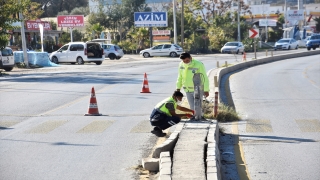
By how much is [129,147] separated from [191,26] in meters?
65.8

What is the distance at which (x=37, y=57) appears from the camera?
42.2m

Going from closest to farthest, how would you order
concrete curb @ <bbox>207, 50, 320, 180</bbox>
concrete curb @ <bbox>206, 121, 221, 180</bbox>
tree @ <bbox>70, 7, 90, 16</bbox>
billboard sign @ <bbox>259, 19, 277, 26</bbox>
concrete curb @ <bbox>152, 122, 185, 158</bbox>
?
concrete curb @ <bbox>206, 121, 221, 180</bbox>
concrete curb @ <bbox>207, 50, 320, 180</bbox>
concrete curb @ <bbox>152, 122, 185, 158</bbox>
billboard sign @ <bbox>259, 19, 277, 26</bbox>
tree @ <bbox>70, 7, 90, 16</bbox>

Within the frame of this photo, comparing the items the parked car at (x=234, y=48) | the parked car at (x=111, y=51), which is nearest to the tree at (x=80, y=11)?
the parked car at (x=234, y=48)

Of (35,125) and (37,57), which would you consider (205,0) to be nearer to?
(37,57)

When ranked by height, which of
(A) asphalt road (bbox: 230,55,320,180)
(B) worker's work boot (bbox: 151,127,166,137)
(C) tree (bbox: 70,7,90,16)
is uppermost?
(C) tree (bbox: 70,7,90,16)

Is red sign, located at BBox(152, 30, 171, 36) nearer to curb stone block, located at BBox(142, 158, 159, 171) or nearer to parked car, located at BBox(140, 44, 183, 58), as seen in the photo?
parked car, located at BBox(140, 44, 183, 58)

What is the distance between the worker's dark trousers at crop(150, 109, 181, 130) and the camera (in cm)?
1159

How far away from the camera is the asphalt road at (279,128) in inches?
369

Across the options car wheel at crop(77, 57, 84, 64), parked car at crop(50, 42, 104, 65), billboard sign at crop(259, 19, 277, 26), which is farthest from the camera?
billboard sign at crop(259, 19, 277, 26)

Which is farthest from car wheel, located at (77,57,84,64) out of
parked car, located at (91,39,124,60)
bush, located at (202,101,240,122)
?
bush, located at (202,101,240,122)

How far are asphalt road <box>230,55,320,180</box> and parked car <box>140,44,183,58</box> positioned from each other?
106 ft

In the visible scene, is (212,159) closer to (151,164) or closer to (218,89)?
(151,164)

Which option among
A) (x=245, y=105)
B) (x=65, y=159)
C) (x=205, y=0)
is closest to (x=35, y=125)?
(x=65, y=159)

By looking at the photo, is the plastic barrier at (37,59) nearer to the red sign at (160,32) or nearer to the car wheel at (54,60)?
the car wheel at (54,60)
